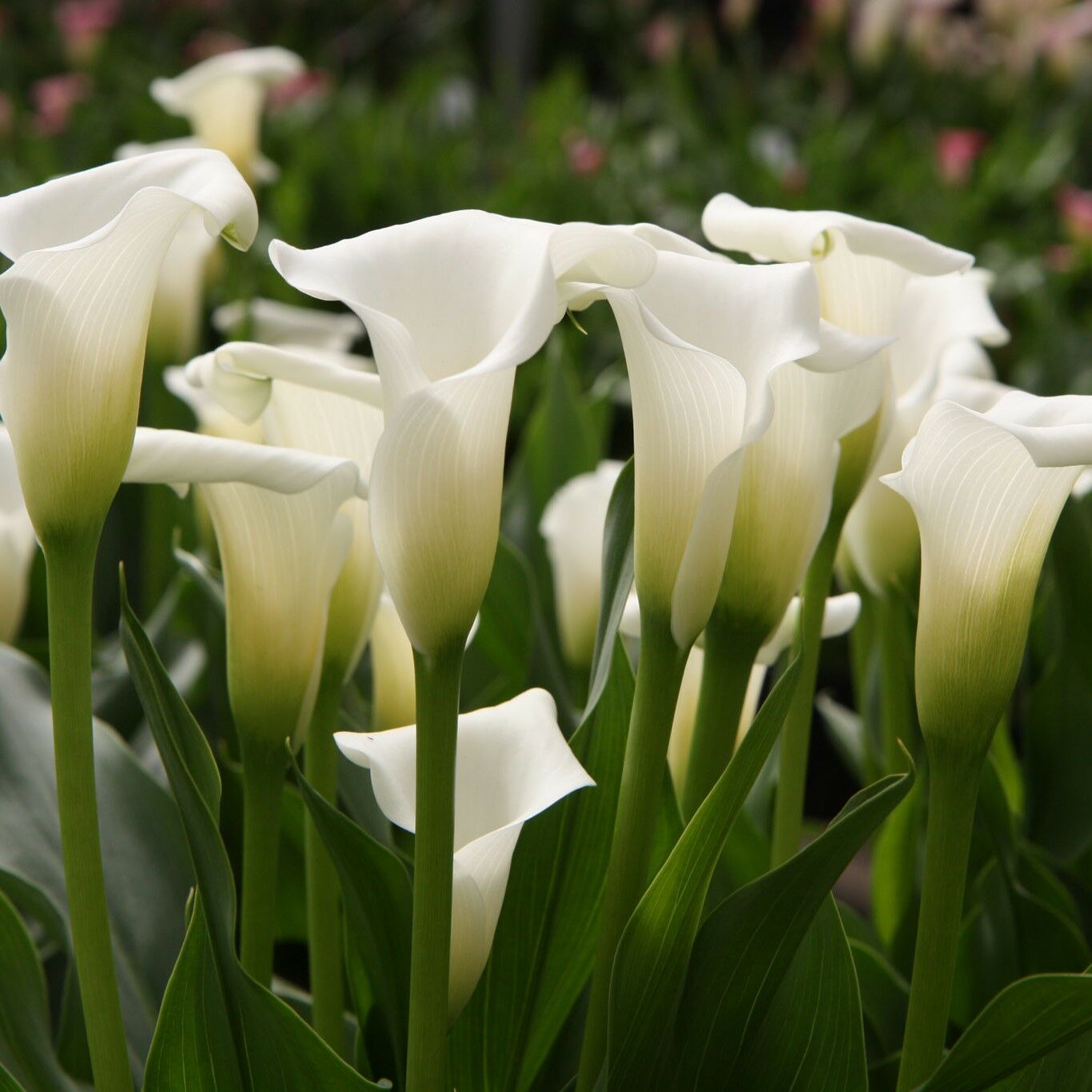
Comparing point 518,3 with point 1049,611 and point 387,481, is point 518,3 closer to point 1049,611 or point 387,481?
point 1049,611

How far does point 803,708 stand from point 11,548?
33cm

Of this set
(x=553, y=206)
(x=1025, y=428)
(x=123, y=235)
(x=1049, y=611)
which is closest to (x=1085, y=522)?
(x=1049, y=611)

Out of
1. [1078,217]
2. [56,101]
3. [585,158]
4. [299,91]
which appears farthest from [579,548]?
[299,91]

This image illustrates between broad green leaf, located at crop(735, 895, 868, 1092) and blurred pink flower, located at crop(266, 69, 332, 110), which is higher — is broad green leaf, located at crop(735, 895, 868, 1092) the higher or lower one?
the higher one

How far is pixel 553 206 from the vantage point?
1.64 metres

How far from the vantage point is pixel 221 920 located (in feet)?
1.18

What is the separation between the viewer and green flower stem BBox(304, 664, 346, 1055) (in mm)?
441

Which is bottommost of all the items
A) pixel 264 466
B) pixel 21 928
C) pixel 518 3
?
pixel 518 3

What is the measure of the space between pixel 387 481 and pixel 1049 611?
478mm

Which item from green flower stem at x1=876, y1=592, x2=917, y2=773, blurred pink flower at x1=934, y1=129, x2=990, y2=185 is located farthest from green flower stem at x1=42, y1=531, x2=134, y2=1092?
blurred pink flower at x1=934, y1=129, x2=990, y2=185

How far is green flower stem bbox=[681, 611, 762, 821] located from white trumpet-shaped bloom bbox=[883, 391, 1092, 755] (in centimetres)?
5

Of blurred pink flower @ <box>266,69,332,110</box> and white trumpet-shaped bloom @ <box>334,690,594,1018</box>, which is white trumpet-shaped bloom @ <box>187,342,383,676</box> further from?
blurred pink flower @ <box>266,69,332,110</box>

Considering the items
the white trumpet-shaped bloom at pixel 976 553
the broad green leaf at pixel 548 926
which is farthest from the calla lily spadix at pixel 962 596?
the broad green leaf at pixel 548 926

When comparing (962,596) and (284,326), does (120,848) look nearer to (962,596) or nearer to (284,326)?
(962,596)
